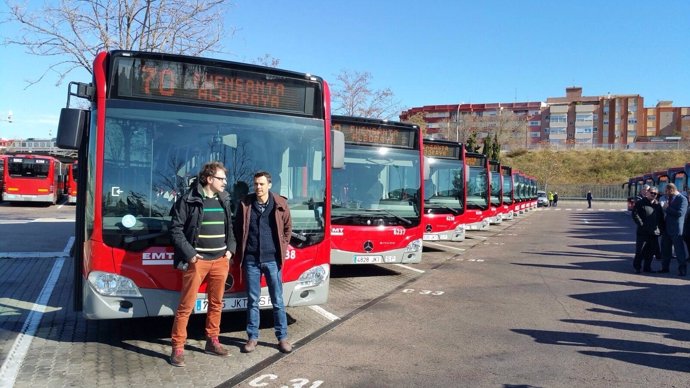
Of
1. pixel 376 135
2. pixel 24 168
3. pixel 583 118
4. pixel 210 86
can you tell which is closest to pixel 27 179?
pixel 24 168

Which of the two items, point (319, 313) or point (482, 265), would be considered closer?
point (319, 313)

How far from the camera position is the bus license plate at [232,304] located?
5.95 metres

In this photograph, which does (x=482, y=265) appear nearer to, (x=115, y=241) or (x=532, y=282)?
(x=532, y=282)

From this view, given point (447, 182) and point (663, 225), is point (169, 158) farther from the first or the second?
point (447, 182)

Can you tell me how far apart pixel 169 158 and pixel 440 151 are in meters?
11.5

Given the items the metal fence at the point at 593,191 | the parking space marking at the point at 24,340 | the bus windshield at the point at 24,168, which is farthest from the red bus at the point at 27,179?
the metal fence at the point at 593,191

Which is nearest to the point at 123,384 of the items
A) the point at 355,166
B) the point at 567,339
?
the point at 567,339

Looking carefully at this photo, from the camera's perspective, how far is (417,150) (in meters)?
11.8

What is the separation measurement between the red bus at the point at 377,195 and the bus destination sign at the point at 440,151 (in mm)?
4522

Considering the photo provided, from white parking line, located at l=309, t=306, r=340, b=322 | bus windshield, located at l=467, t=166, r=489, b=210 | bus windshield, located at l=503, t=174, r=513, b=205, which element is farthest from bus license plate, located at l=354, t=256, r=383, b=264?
bus windshield, located at l=503, t=174, r=513, b=205

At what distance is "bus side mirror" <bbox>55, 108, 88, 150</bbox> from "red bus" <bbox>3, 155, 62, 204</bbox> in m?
32.6

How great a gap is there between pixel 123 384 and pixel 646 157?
304 ft

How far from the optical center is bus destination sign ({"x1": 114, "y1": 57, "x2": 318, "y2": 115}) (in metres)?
5.82

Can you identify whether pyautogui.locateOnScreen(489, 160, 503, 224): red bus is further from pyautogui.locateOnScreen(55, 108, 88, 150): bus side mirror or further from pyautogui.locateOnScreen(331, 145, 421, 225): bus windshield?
pyautogui.locateOnScreen(55, 108, 88, 150): bus side mirror
